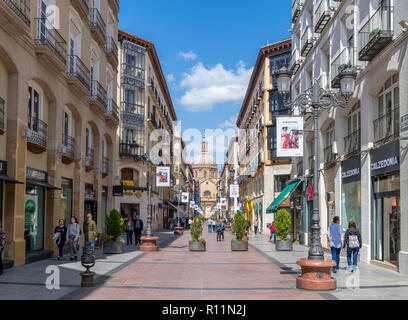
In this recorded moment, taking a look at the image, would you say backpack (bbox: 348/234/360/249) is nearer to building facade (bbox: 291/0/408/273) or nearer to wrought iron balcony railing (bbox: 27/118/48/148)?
building facade (bbox: 291/0/408/273)

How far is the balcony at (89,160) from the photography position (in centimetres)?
2442

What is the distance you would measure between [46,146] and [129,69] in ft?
79.2

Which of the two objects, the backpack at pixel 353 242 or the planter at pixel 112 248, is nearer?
the backpack at pixel 353 242

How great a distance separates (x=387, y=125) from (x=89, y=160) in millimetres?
15085

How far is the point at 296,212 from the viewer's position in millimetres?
31531

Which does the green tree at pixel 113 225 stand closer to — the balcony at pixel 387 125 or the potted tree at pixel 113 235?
the potted tree at pixel 113 235

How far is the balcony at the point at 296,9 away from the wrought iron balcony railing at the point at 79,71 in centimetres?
1377

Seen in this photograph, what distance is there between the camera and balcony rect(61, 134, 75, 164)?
68.9 feet

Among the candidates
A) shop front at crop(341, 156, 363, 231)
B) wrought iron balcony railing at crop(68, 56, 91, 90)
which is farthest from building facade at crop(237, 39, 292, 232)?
shop front at crop(341, 156, 363, 231)

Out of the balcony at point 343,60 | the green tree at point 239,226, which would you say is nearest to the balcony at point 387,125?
the balcony at point 343,60

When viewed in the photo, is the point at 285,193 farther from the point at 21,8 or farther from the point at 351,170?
the point at 21,8

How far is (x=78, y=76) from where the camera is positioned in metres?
21.5
